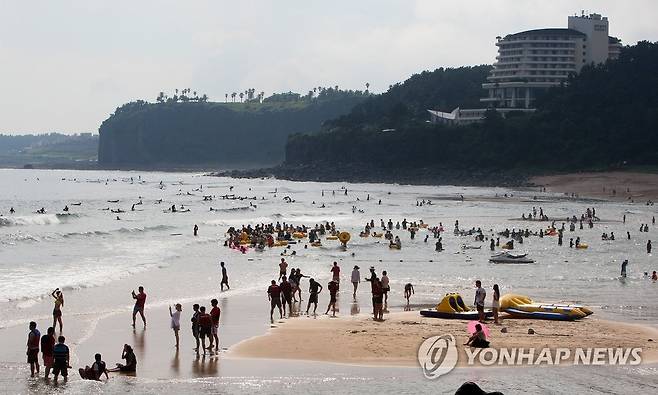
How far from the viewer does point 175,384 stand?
58.6 feet

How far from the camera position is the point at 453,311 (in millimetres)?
25031

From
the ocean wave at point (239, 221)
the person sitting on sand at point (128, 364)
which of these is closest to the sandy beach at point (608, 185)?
the ocean wave at point (239, 221)

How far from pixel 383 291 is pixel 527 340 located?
18.3ft

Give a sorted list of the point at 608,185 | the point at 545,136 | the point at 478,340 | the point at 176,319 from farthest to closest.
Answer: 1. the point at 545,136
2. the point at 608,185
3. the point at 176,319
4. the point at 478,340

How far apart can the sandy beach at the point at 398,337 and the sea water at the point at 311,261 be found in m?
1.35

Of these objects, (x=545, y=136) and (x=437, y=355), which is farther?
(x=545, y=136)

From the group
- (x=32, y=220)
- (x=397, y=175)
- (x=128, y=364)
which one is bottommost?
(x=32, y=220)

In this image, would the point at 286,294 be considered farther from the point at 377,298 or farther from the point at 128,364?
the point at 128,364

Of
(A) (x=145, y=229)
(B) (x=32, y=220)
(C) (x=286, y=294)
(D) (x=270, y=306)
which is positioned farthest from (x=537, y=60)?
(C) (x=286, y=294)

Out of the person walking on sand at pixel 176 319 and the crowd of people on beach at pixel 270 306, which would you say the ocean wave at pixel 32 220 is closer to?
the crowd of people on beach at pixel 270 306

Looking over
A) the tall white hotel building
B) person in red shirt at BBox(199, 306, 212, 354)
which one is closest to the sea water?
person in red shirt at BBox(199, 306, 212, 354)

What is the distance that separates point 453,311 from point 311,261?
65.7 ft

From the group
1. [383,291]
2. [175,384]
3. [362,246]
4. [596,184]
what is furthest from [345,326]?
[596,184]

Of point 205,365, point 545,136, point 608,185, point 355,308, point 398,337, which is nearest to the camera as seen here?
point 205,365
